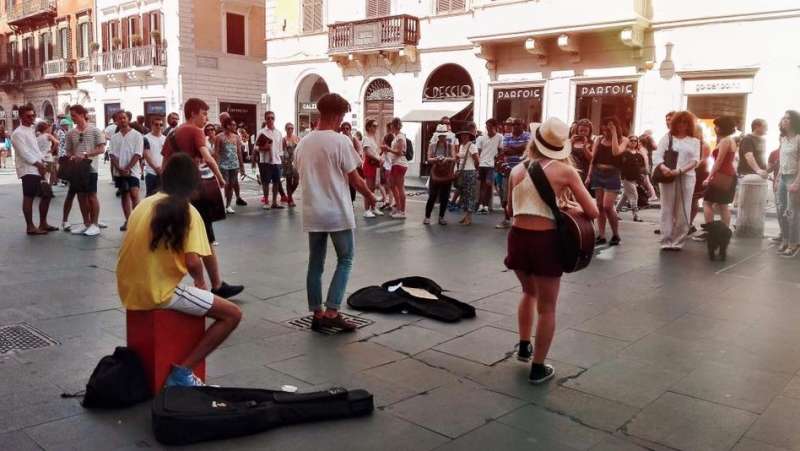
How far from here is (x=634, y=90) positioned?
1808 centimetres

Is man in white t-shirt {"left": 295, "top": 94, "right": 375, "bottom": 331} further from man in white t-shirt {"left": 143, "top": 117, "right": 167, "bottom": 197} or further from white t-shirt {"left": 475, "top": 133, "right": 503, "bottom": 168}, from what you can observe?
white t-shirt {"left": 475, "top": 133, "right": 503, "bottom": 168}

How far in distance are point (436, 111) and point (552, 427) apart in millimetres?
19318

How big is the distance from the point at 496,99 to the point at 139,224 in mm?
18553

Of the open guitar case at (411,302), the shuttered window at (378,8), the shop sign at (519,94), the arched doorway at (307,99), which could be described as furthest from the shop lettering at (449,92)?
the open guitar case at (411,302)

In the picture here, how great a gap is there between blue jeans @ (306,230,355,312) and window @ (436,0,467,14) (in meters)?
17.9

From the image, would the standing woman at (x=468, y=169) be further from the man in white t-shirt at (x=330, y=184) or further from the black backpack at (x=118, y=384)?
the black backpack at (x=118, y=384)

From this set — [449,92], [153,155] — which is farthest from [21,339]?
[449,92]

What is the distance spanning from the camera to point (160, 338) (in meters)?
3.53

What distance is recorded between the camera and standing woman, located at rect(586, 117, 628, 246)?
9.00 m

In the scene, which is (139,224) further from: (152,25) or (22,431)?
(152,25)

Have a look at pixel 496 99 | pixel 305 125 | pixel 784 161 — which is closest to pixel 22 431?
pixel 784 161

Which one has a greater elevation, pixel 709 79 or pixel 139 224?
pixel 709 79

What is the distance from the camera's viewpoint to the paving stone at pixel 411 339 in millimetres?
4707

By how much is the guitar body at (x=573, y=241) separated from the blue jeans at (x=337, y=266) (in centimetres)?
171
